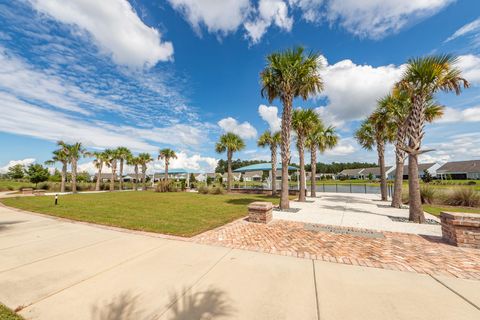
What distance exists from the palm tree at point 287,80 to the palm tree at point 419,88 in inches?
175

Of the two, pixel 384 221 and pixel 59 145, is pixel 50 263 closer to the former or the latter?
pixel 384 221

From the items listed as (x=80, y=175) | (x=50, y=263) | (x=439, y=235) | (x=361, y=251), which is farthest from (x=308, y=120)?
(x=80, y=175)

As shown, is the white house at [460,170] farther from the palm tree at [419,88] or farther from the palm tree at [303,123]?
the palm tree at [419,88]

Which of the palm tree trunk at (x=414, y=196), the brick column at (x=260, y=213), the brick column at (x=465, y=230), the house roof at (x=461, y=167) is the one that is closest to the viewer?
the brick column at (x=465, y=230)

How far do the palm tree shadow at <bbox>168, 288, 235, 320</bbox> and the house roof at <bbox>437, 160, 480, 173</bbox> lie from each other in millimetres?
77660

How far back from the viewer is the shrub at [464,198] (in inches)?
505

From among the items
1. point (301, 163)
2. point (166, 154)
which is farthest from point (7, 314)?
point (166, 154)

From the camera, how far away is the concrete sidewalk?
279 centimetres

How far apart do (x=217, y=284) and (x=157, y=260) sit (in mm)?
1793

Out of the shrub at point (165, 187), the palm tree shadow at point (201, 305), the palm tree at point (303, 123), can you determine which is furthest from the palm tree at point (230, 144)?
the palm tree shadow at point (201, 305)

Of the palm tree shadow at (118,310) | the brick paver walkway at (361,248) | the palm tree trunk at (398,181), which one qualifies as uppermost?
A: the palm tree trunk at (398,181)

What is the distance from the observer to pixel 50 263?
14.4 ft

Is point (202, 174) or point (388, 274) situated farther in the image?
point (202, 174)

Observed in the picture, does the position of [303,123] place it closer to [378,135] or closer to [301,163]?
[301,163]
